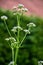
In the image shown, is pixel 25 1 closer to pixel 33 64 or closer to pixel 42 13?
pixel 42 13

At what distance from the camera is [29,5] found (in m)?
8.31

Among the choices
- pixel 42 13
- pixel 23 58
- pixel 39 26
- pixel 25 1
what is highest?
pixel 25 1

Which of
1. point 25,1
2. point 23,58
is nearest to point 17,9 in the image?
point 23,58

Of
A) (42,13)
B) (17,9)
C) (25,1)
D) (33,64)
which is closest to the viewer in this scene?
(17,9)

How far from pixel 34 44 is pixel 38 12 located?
3416mm

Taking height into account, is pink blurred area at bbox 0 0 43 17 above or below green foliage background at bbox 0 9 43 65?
above

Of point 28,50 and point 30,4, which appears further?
point 30,4

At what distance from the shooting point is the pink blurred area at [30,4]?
7.80 m

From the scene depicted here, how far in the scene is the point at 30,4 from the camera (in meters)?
8.49

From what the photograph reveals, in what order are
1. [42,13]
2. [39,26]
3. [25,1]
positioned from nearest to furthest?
[39,26]
[42,13]
[25,1]

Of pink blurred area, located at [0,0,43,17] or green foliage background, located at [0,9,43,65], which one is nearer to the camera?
green foliage background, located at [0,9,43,65]

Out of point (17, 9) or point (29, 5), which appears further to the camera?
point (29, 5)

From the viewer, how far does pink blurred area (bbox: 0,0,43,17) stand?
7805 millimetres

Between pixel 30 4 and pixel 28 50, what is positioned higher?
pixel 30 4
